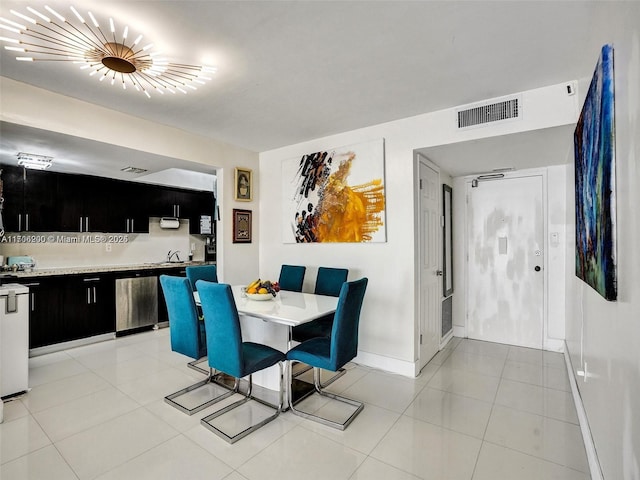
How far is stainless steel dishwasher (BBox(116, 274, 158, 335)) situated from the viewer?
4477 mm

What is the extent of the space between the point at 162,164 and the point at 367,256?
2.80 m

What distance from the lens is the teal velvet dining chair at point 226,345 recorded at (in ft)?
7.20

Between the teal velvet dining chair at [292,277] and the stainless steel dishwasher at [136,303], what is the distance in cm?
222

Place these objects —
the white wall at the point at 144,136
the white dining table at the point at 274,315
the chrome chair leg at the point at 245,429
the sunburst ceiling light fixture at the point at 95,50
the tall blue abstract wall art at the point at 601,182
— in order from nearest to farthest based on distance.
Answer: the tall blue abstract wall art at the point at 601,182, the sunburst ceiling light fixture at the point at 95,50, the chrome chair leg at the point at 245,429, the white dining table at the point at 274,315, the white wall at the point at 144,136

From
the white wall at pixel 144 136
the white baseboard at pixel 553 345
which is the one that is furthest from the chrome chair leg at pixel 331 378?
the white baseboard at pixel 553 345

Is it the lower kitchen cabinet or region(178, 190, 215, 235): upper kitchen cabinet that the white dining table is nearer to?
the lower kitchen cabinet

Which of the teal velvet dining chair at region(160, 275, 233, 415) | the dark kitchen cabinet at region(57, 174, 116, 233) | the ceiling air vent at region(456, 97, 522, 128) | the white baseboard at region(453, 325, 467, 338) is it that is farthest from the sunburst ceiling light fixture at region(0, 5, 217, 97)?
the white baseboard at region(453, 325, 467, 338)

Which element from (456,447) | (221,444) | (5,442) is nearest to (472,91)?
(456,447)

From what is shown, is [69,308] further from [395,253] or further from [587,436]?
[587,436]

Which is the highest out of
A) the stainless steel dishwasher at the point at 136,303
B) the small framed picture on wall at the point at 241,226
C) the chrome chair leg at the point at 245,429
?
the small framed picture on wall at the point at 241,226

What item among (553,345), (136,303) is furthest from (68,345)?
(553,345)

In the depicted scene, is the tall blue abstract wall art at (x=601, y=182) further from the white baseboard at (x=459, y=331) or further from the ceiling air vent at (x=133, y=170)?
the ceiling air vent at (x=133, y=170)

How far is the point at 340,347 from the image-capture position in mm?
2344

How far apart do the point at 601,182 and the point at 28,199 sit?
5.68 meters
